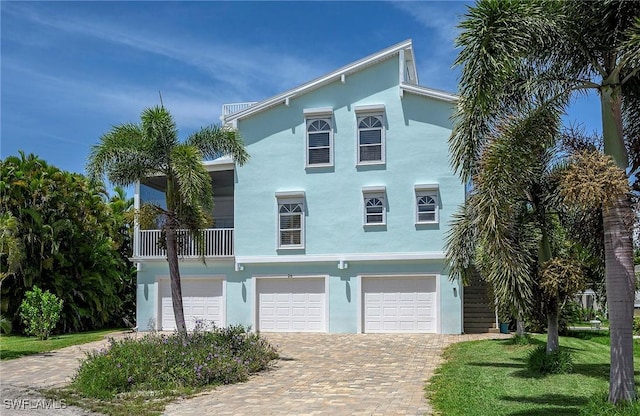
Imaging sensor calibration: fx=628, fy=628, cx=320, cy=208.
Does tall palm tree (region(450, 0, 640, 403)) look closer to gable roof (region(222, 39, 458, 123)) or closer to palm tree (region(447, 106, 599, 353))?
palm tree (region(447, 106, 599, 353))

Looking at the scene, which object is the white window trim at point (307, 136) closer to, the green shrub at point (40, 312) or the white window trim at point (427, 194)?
the white window trim at point (427, 194)

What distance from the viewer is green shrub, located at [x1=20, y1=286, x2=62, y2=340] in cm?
2227

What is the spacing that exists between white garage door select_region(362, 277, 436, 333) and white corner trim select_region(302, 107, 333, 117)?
6372mm

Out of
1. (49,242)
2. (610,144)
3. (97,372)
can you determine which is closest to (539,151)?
(610,144)

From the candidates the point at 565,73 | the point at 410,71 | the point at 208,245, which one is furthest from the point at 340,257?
the point at 565,73

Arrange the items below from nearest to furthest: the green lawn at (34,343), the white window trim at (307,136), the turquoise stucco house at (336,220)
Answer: the green lawn at (34,343), the turquoise stucco house at (336,220), the white window trim at (307,136)

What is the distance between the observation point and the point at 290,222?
23750 mm

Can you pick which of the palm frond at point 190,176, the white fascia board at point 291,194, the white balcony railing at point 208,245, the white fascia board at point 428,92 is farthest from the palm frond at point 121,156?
the white fascia board at point 428,92

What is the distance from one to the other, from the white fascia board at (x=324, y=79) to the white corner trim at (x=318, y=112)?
0.82 m

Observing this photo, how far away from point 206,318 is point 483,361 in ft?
41.3

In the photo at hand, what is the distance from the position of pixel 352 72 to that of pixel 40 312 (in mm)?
14279

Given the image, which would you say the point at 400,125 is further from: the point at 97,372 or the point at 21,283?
the point at 21,283

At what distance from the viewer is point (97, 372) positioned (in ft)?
40.1

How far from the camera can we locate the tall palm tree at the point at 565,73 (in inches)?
330
